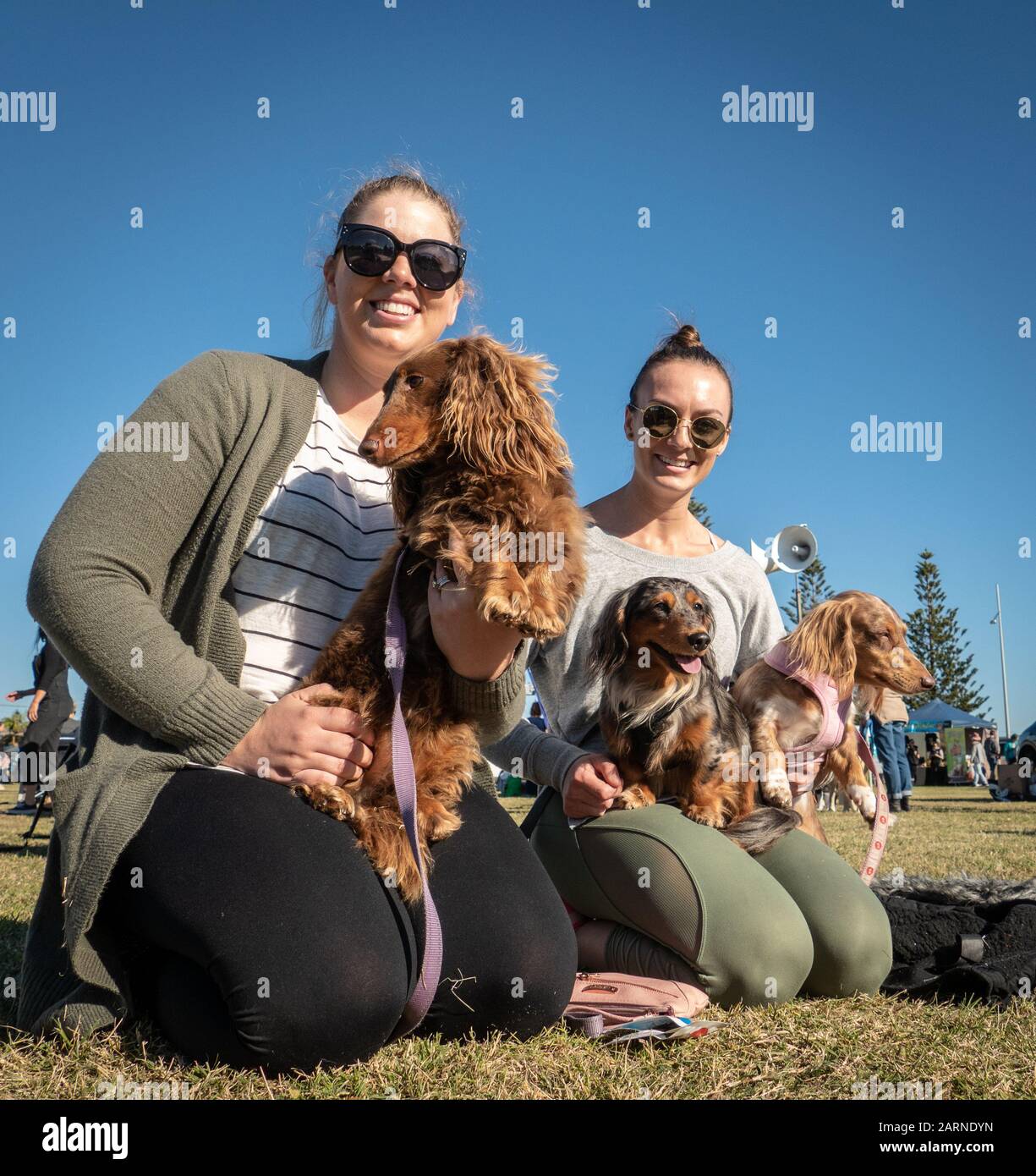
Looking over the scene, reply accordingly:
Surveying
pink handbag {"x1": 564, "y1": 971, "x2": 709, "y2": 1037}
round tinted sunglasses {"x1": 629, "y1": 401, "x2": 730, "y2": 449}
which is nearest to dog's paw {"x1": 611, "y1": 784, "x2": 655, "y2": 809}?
pink handbag {"x1": 564, "y1": 971, "x2": 709, "y2": 1037}

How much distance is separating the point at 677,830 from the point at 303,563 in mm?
1488

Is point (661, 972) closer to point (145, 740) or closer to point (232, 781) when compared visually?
point (232, 781)

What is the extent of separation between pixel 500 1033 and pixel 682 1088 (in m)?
0.52

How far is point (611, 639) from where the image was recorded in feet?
12.0

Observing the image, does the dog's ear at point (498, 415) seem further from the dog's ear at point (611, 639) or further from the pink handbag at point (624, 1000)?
the pink handbag at point (624, 1000)

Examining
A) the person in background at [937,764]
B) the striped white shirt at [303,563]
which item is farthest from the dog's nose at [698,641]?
the person in background at [937,764]

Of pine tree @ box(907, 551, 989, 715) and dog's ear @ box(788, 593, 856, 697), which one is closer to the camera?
dog's ear @ box(788, 593, 856, 697)

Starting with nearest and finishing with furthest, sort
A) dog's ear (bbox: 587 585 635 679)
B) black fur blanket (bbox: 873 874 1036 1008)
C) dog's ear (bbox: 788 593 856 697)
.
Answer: black fur blanket (bbox: 873 874 1036 1008) → dog's ear (bbox: 587 585 635 679) → dog's ear (bbox: 788 593 856 697)

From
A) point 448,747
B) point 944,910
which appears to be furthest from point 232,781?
point 944,910

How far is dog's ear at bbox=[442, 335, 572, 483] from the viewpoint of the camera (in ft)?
7.68

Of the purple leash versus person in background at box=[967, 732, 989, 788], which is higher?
the purple leash

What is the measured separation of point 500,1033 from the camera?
245 centimetres

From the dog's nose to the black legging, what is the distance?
4.33 feet

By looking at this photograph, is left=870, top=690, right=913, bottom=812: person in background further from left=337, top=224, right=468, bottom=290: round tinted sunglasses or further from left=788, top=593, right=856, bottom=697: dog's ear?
left=337, top=224, right=468, bottom=290: round tinted sunglasses
